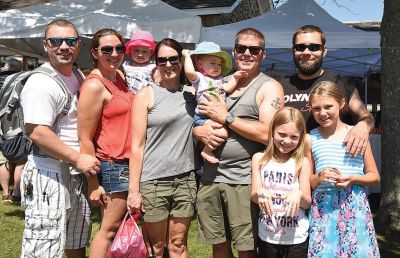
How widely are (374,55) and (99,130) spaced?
8503mm

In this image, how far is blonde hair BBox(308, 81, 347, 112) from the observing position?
288cm

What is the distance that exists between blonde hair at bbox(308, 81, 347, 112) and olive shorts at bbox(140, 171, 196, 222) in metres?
1.05

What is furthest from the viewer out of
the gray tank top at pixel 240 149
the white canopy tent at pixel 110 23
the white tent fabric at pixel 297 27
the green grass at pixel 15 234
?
the white tent fabric at pixel 297 27

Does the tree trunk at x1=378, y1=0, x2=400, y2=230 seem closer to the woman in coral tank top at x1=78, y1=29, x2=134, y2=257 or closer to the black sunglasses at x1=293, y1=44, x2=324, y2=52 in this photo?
the black sunglasses at x1=293, y1=44, x2=324, y2=52

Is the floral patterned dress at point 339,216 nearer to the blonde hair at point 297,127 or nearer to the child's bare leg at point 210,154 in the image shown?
the blonde hair at point 297,127

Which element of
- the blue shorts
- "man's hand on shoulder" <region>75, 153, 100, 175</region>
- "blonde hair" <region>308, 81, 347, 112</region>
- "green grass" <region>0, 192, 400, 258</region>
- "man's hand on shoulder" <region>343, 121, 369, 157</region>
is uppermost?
"blonde hair" <region>308, 81, 347, 112</region>

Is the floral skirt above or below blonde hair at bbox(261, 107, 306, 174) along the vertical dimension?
below

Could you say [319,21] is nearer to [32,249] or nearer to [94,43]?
[94,43]

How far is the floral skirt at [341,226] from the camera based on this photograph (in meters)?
2.89

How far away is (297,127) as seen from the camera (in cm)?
288

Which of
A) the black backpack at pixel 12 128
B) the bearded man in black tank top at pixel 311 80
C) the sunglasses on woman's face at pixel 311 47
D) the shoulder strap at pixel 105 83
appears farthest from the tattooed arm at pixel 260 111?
the black backpack at pixel 12 128

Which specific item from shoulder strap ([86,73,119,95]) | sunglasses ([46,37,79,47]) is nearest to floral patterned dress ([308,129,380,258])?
shoulder strap ([86,73,119,95])

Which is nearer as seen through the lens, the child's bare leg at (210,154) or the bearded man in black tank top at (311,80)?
the child's bare leg at (210,154)

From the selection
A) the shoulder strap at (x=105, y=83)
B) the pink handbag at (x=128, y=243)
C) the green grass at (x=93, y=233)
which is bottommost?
the green grass at (x=93, y=233)
